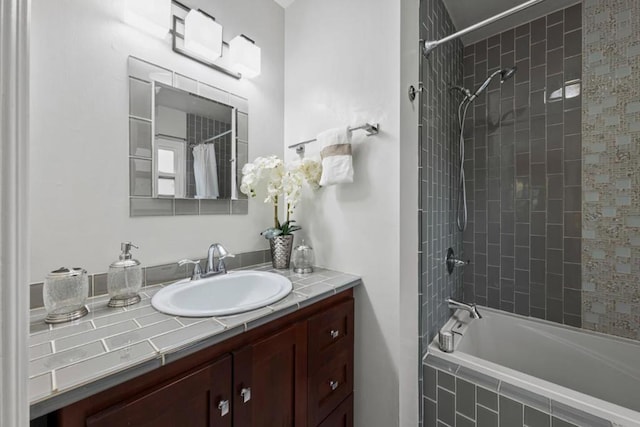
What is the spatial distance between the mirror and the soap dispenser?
245 millimetres

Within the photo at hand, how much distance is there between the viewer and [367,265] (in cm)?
125

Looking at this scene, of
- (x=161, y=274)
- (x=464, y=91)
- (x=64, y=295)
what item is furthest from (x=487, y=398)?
(x=464, y=91)

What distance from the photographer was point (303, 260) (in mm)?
1354

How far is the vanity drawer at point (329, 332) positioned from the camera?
1027 mm

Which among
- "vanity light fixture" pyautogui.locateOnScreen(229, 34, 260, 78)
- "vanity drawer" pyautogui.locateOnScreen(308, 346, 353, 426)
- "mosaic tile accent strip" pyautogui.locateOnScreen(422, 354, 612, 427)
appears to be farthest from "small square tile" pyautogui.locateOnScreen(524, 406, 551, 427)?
"vanity light fixture" pyautogui.locateOnScreen(229, 34, 260, 78)

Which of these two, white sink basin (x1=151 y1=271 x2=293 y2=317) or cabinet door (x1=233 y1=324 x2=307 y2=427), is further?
white sink basin (x1=151 y1=271 x2=293 y2=317)

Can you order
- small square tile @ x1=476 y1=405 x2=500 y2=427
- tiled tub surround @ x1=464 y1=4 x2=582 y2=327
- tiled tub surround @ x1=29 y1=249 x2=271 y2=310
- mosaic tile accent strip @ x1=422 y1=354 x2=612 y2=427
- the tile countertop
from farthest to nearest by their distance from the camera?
tiled tub surround @ x1=464 y1=4 x2=582 y2=327 → small square tile @ x1=476 y1=405 x2=500 y2=427 → mosaic tile accent strip @ x1=422 y1=354 x2=612 y2=427 → tiled tub surround @ x1=29 y1=249 x2=271 y2=310 → the tile countertop

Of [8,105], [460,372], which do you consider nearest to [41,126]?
[8,105]

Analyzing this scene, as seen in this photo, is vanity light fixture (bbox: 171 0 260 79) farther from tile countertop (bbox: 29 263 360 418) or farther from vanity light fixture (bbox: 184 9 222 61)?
tile countertop (bbox: 29 263 360 418)

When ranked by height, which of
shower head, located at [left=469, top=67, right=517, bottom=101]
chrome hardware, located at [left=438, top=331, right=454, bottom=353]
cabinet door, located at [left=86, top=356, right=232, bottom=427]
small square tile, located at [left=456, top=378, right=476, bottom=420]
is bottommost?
small square tile, located at [left=456, top=378, right=476, bottom=420]

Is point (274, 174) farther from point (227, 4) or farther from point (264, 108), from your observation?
point (227, 4)

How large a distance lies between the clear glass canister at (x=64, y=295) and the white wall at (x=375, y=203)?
965 mm

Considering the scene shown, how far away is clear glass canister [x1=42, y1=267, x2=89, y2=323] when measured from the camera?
30.2 inches

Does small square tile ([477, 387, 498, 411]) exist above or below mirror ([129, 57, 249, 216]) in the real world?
below
